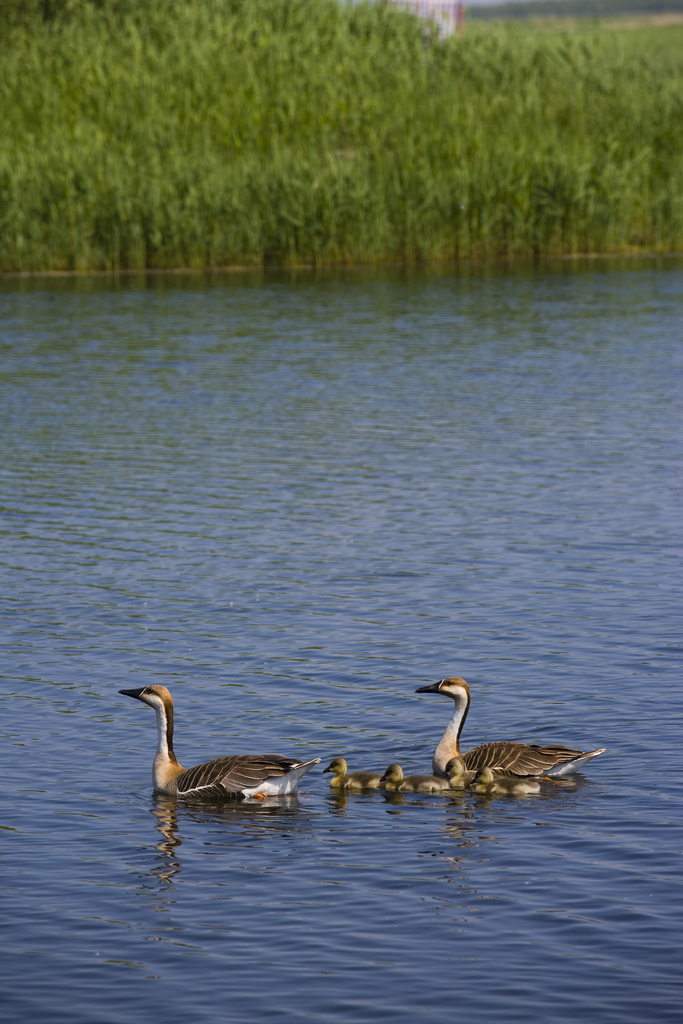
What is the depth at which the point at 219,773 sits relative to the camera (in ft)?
31.5

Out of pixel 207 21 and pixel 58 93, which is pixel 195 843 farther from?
pixel 207 21

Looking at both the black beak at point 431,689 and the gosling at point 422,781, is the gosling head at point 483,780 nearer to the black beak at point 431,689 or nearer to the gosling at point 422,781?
the gosling at point 422,781

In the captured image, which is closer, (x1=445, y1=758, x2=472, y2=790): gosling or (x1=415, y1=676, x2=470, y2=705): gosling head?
(x1=445, y1=758, x2=472, y2=790): gosling

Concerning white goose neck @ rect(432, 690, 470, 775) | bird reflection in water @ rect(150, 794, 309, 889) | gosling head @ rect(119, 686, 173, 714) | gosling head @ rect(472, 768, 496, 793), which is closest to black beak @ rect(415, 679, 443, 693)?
white goose neck @ rect(432, 690, 470, 775)

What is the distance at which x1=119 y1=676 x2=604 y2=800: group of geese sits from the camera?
31.2 feet

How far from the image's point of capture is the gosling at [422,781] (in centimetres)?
971

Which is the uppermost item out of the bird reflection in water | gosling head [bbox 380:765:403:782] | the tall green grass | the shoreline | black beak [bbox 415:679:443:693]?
the tall green grass

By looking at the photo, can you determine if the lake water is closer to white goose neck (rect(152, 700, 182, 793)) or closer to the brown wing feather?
white goose neck (rect(152, 700, 182, 793))

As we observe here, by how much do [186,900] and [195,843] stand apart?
0.86 meters

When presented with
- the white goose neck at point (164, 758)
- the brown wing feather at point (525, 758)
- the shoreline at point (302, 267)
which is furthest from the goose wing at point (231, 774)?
the shoreline at point (302, 267)

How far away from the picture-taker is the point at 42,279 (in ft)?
113

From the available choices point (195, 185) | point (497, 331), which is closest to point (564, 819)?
point (497, 331)

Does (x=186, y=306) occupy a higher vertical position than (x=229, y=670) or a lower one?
higher

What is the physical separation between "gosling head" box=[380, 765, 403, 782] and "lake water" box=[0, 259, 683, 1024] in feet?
0.49
